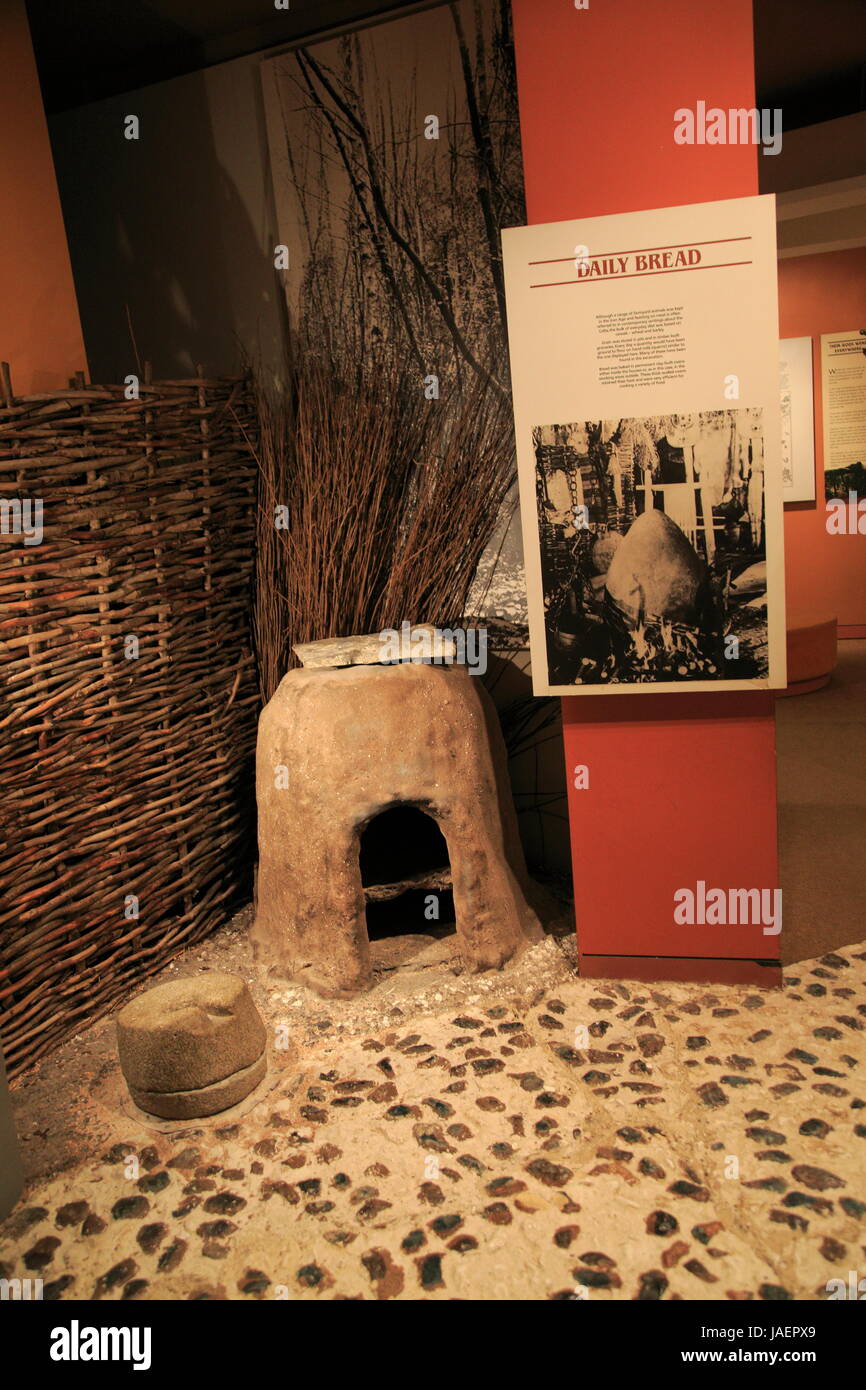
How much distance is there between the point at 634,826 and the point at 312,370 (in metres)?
1.90

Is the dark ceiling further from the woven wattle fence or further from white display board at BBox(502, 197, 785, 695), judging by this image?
white display board at BBox(502, 197, 785, 695)

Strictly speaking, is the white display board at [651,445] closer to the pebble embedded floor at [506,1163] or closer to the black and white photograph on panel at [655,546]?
the black and white photograph on panel at [655,546]

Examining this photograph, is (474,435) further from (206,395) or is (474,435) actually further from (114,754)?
(114,754)

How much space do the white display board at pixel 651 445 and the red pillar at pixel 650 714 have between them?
0.10 meters

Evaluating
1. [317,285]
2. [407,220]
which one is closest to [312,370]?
[317,285]

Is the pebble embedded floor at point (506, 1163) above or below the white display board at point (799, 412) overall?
below

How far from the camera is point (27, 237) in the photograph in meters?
2.91

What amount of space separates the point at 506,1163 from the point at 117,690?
1631 mm

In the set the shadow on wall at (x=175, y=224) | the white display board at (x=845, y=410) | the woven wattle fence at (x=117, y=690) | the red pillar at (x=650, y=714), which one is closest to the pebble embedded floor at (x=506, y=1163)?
the red pillar at (x=650, y=714)

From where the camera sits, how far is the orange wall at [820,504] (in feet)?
17.9

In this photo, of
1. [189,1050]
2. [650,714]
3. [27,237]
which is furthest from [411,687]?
[27,237]

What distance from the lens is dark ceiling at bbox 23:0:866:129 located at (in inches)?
132

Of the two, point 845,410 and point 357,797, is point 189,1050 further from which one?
point 845,410

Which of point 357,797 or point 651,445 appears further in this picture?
point 357,797
